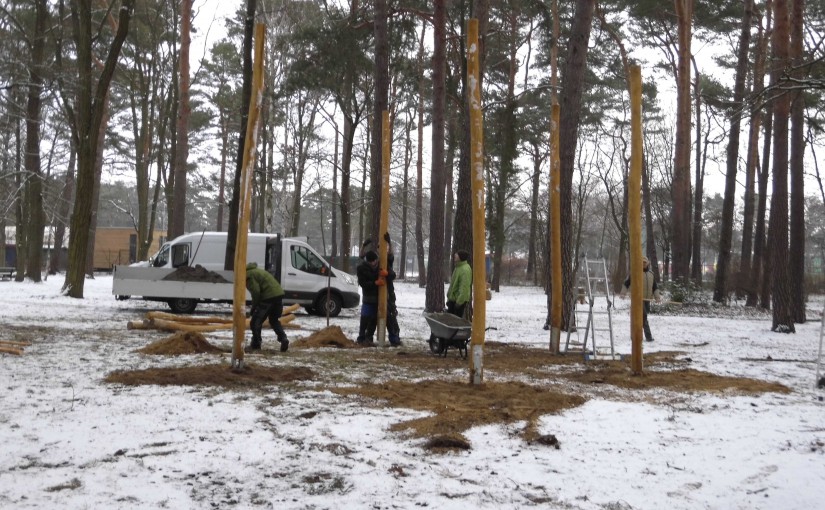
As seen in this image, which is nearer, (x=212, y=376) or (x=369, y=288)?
(x=212, y=376)

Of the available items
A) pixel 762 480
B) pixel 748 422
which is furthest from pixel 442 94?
pixel 762 480

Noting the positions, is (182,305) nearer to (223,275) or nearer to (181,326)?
(223,275)

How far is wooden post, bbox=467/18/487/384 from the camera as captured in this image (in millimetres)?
7848

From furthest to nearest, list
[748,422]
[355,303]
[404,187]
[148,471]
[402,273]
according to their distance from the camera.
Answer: [402,273] < [404,187] < [355,303] < [748,422] < [148,471]

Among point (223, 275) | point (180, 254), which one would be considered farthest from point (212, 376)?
point (180, 254)

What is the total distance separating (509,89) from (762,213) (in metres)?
10.4

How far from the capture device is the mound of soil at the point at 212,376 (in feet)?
25.0

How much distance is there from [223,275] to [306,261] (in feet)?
7.36

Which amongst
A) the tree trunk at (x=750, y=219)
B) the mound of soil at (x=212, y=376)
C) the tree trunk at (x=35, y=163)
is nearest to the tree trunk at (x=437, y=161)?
the mound of soil at (x=212, y=376)

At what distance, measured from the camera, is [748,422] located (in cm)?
644

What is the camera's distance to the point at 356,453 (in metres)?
5.18

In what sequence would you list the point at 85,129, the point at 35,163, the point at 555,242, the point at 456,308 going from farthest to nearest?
the point at 35,163
the point at 85,129
the point at 555,242
the point at 456,308

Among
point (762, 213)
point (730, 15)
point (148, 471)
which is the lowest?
point (148, 471)

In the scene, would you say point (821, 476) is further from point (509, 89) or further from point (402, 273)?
point (402, 273)
